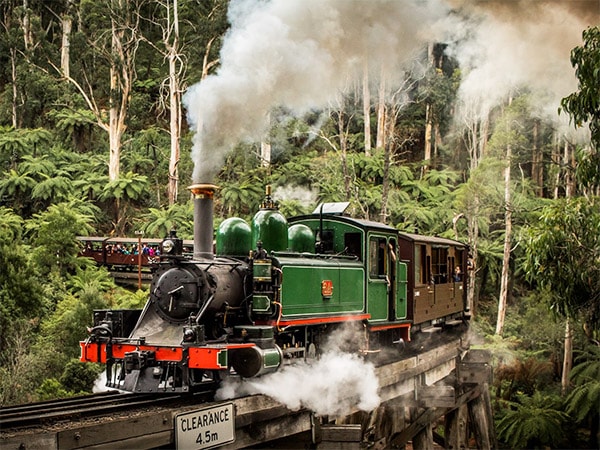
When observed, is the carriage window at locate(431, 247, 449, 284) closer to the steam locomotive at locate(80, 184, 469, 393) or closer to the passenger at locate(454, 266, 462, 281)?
the passenger at locate(454, 266, 462, 281)

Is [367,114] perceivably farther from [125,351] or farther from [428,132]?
[125,351]

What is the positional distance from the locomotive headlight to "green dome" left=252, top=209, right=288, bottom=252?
1217 mm

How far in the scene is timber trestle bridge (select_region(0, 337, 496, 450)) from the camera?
521 centimetres

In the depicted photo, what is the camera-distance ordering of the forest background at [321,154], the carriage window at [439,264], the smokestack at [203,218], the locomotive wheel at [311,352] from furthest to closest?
the forest background at [321,154]
the carriage window at [439,264]
the locomotive wheel at [311,352]
the smokestack at [203,218]

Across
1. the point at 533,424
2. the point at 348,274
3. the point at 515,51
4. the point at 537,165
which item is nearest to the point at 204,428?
the point at 348,274

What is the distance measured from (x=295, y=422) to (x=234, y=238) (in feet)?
7.17

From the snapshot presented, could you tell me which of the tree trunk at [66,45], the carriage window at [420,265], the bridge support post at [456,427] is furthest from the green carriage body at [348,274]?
the tree trunk at [66,45]

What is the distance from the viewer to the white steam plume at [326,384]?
Answer: 24.2 feet

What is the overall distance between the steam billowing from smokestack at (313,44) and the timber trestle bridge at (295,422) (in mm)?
3031

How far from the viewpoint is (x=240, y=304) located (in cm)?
784

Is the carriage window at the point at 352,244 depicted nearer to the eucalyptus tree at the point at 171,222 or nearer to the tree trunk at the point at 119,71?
the eucalyptus tree at the point at 171,222

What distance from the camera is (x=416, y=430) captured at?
10.4 metres

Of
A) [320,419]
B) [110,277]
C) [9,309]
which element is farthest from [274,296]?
[110,277]

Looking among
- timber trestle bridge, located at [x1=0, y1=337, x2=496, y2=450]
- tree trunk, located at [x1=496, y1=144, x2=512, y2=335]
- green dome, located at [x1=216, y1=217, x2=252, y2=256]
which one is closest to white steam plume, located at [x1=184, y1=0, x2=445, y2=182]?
green dome, located at [x1=216, y1=217, x2=252, y2=256]
